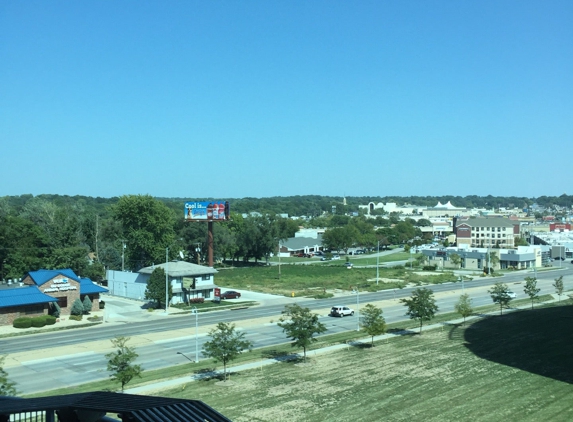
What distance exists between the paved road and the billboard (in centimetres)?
2461

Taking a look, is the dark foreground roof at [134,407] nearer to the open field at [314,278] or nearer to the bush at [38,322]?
the bush at [38,322]

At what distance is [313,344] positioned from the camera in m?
40.7

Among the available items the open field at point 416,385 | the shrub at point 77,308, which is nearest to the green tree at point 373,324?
the open field at point 416,385

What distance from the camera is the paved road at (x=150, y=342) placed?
32.9 meters

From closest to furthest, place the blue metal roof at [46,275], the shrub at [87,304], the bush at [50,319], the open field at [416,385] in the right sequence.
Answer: the open field at [416,385]
the bush at [50,319]
the blue metal roof at [46,275]
the shrub at [87,304]

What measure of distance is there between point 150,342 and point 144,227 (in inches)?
1682

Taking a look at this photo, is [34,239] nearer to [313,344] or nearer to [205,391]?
[313,344]

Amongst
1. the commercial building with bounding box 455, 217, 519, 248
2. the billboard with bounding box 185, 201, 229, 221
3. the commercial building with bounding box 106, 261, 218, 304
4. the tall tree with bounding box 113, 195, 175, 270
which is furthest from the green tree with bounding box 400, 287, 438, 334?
the commercial building with bounding box 455, 217, 519, 248

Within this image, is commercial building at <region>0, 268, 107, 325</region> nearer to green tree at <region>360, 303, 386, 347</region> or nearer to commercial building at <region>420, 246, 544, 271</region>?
green tree at <region>360, 303, 386, 347</region>

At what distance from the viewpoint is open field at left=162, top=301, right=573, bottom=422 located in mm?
24812

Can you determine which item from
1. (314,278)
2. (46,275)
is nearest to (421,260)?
(314,278)

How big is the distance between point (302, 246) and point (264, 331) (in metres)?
108

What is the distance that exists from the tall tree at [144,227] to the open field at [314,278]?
10.9m

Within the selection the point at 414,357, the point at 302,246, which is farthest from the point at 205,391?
Answer: the point at 302,246
